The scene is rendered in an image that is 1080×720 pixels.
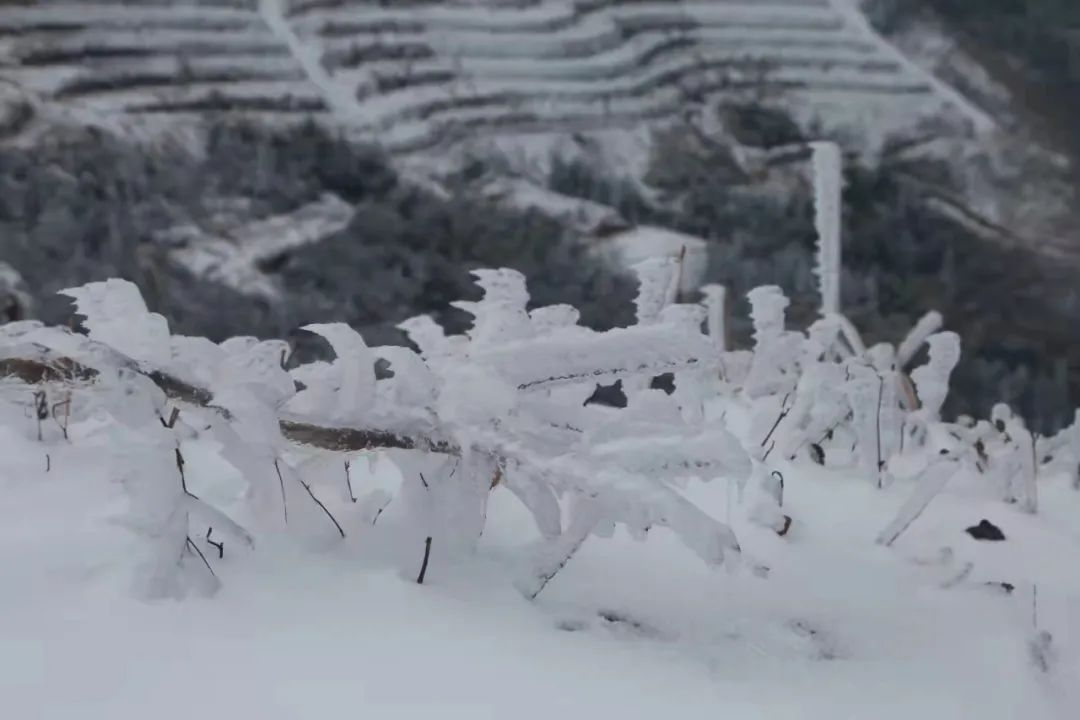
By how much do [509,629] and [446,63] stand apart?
2.12m

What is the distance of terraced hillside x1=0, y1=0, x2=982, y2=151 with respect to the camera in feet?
7.20

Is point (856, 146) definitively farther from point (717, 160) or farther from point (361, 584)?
point (361, 584)

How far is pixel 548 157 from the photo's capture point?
2316 millimetres

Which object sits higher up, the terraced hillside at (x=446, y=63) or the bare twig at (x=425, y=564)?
the bare twig at (x=425, y=564)

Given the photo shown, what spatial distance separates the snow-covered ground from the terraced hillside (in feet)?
5.86

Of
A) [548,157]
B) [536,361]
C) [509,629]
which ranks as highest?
[536,361]

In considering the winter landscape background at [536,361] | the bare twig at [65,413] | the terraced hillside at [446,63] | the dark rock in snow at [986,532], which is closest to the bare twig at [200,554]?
the winter landscape background at [536,361]

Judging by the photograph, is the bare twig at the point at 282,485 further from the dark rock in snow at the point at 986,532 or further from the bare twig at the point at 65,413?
the dark rock in snow at the point at 986,532

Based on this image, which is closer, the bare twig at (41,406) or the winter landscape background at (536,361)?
the winter landscape background at (536,361)

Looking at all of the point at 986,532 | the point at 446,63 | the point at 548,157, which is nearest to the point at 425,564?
the point at 986,532

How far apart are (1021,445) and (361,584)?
2.20ft

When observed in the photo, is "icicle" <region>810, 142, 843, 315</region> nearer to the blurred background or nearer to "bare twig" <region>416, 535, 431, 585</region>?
the blurred background

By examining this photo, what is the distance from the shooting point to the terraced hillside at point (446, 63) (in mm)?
2195

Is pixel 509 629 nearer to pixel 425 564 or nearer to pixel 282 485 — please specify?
pixel 425 564
